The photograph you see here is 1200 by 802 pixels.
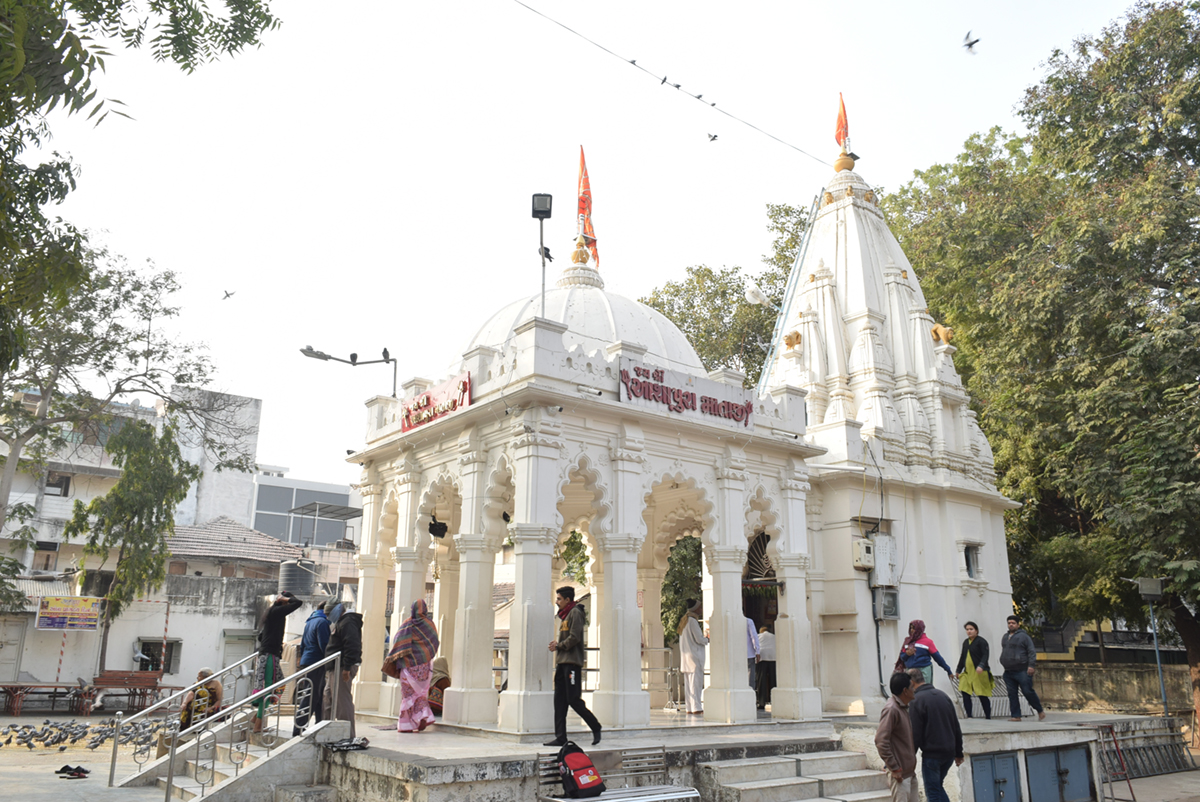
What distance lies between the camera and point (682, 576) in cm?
2303

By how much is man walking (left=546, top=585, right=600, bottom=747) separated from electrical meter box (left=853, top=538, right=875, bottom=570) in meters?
7.39

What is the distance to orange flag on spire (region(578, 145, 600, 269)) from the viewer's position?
680 inches

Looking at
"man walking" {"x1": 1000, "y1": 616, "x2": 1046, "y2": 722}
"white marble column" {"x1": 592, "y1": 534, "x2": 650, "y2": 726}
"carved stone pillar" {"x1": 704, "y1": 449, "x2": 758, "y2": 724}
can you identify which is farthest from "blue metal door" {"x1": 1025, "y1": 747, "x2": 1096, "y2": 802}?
"white marble column" {"x1": 592, "y1": 534, "x2": 650, "y2": 726}

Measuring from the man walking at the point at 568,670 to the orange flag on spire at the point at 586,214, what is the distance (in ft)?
29.9

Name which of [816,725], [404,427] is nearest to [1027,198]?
[816,725]

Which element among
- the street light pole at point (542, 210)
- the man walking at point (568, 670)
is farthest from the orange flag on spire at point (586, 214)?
the man walking at point (568, 670)

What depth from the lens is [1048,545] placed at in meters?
20.7

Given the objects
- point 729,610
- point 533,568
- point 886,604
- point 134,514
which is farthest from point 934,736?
point 134,514

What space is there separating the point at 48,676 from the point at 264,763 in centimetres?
2160

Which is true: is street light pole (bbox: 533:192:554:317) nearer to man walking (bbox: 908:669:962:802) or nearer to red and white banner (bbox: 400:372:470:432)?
red and white banner (bbox: 400:372:470:432)

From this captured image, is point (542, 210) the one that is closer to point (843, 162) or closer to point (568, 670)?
point (568, 670)

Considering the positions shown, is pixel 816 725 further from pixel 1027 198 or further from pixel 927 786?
pixel 1027 198

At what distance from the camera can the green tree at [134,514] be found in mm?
24234

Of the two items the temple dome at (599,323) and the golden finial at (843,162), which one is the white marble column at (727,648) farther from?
the golden finial at (843,162)
